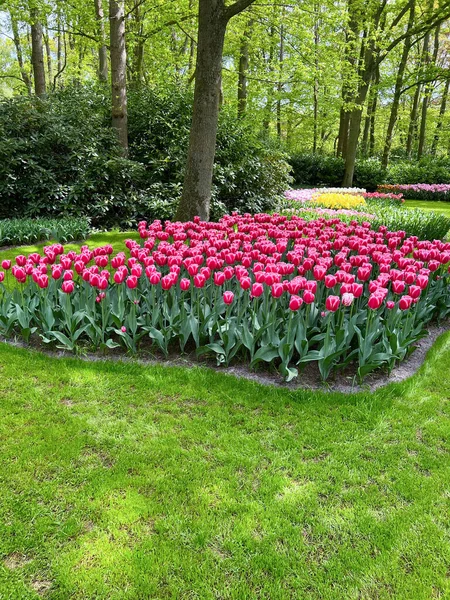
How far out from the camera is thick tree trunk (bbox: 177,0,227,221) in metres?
7.01

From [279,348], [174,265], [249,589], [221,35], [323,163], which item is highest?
[221,35]

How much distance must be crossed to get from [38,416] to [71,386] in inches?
17.0

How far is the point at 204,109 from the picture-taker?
7.36m

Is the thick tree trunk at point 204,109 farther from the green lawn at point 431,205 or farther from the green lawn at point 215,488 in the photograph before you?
the green lawn at point 431,205

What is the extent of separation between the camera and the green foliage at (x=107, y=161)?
9.55 meters

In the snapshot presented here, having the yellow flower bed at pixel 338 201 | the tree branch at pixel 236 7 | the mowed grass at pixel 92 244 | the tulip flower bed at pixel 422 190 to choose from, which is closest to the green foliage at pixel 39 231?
the mowed grass at pixel 92 244

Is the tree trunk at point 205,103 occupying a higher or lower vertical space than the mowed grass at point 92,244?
higher

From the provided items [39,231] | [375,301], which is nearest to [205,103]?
[39,231]

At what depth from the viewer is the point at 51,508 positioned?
2377 mm

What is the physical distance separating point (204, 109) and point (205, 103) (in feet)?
0.30

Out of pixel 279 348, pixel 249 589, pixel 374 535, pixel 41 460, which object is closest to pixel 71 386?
pixel 41 460

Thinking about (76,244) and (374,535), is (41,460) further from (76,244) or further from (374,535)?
(76,244)

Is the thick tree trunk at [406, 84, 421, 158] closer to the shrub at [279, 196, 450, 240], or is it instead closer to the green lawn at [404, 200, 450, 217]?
the green lawn at [404, 200, 450, 217]

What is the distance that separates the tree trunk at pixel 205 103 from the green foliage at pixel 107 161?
184 centimetres
